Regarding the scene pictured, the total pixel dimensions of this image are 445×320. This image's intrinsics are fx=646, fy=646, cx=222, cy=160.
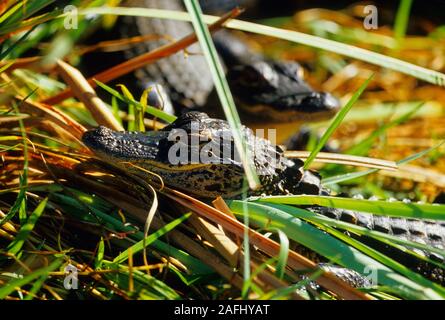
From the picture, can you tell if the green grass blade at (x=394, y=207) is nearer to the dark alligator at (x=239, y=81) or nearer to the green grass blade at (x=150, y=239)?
the green grass blade at (x=150, y=239)

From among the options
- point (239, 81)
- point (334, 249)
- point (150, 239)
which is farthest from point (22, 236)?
A: point (239, 81)

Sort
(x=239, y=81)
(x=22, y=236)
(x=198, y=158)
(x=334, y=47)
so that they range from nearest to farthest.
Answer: (x=22, y=236) < (x=198, y=158) < (x=334, y=47) < (x=239, y=81)

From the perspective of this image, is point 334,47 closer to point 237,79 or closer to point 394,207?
point 394,207

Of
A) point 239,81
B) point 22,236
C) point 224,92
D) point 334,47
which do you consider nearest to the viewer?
point 224,92

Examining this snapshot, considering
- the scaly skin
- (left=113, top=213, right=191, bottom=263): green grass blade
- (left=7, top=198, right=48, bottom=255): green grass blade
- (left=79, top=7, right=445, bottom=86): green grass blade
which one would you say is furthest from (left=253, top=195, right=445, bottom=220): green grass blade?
the scaly skin

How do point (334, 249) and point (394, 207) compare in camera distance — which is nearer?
point (334, 249)
